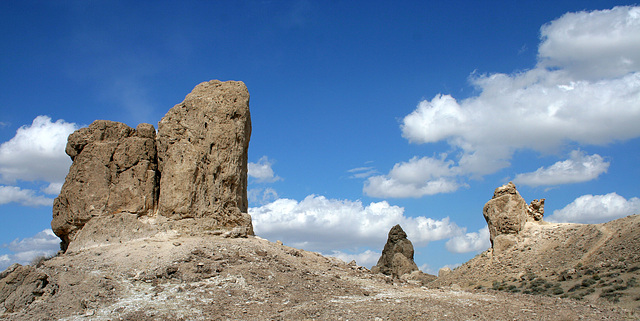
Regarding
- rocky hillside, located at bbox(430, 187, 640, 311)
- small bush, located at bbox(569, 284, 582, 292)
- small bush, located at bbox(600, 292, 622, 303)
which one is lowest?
small bush, located at bbox(600, 292, 622, 303)

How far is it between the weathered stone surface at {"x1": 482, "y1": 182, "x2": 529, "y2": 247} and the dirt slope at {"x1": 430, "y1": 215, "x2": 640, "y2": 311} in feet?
2.26

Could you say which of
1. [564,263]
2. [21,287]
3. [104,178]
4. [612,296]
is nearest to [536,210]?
[564,263]

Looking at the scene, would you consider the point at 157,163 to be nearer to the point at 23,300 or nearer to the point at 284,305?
the point at 23,300

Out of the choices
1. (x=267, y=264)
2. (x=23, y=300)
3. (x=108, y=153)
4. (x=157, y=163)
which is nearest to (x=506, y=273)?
(x=267, y=264)

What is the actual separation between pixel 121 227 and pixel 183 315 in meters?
6.61

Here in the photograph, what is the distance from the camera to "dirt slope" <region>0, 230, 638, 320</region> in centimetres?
1147

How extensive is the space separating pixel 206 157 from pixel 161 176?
2.06 m

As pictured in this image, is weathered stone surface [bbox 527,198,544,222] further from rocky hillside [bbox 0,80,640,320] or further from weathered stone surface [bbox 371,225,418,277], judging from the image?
weathered stone surface [bbox 371,225,418,277]

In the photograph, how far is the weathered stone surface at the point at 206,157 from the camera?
16.9 metres

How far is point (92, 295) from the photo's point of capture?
39.3 feet

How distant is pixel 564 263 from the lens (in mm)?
24547

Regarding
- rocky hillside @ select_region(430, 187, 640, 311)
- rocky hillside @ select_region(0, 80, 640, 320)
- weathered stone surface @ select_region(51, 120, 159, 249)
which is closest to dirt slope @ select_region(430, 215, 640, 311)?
rocky hillside @ select_region(430, 187, 640, 311)

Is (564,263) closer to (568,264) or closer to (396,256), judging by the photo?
(568,264)

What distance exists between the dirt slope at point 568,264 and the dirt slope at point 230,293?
207 inches
